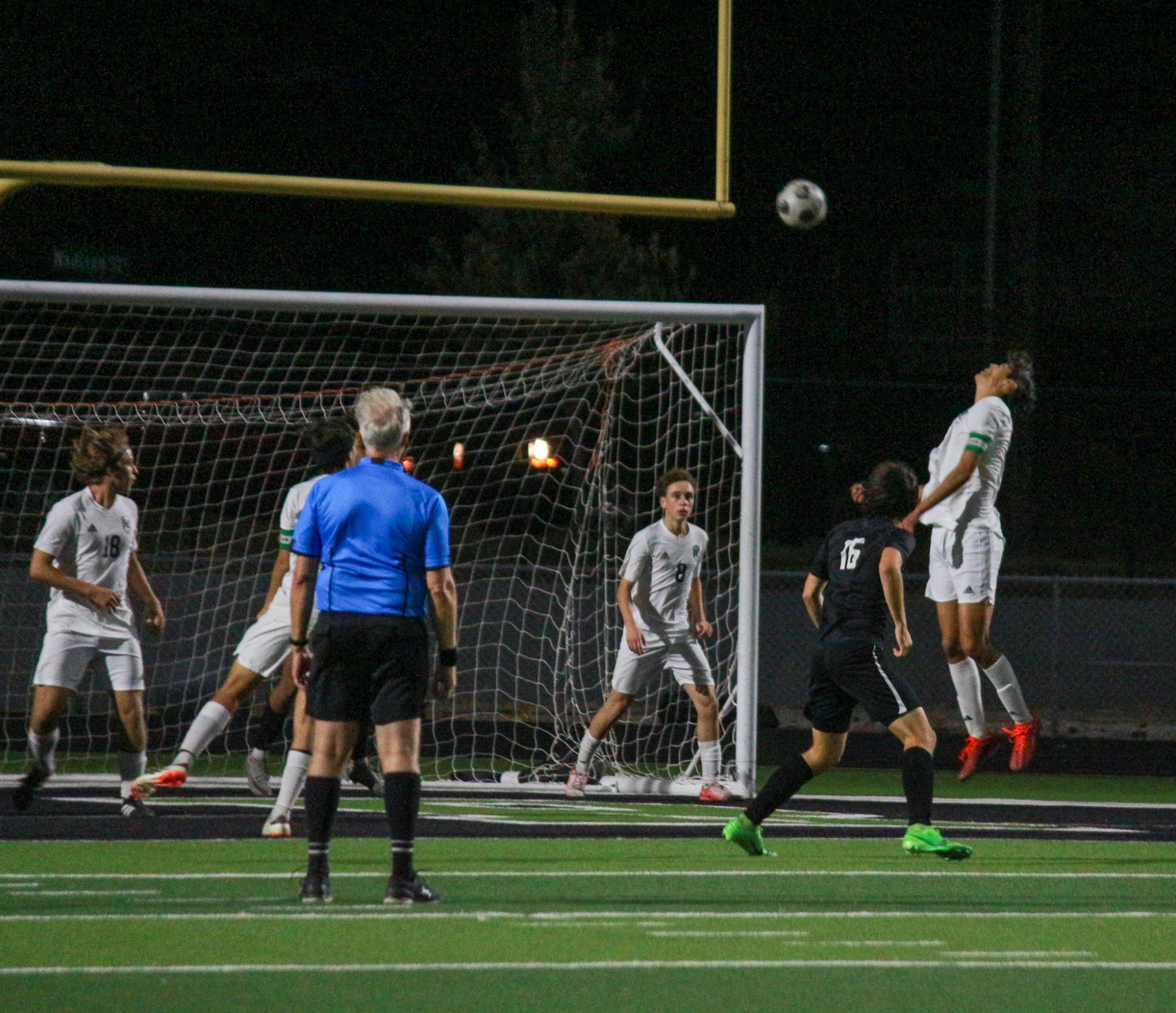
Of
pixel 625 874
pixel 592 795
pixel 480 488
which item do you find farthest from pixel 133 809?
pixel 480 488

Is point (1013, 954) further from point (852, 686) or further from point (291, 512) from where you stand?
point (291, 512)

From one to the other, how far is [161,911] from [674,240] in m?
25.1

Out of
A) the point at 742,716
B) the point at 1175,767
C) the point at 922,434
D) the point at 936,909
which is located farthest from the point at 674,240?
the point at 936,909

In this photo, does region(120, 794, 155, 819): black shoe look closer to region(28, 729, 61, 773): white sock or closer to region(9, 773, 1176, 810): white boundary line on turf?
region(28, 729, 61, 773): white sock

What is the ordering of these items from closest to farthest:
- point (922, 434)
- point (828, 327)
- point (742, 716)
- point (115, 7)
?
point (742, 716) → point (922, 434) → point (115, 7) → point (828, 327)

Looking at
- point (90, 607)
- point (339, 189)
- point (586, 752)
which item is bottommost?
point (586, 752)

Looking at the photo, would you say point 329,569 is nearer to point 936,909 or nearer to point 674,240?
point 936,909

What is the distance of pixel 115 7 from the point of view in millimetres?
28500

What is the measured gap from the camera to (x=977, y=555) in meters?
10.9

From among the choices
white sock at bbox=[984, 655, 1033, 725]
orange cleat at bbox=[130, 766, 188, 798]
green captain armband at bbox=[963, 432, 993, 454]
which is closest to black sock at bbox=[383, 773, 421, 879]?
orange cleat at bbox=[130, 766, 188, 798]

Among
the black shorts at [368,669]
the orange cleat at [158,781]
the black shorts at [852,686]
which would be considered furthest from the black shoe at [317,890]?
the orange cleat at [158,781]

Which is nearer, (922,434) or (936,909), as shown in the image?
(936,909)

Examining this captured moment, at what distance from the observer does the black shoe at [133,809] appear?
10.2 meters

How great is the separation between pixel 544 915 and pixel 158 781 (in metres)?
3.93
